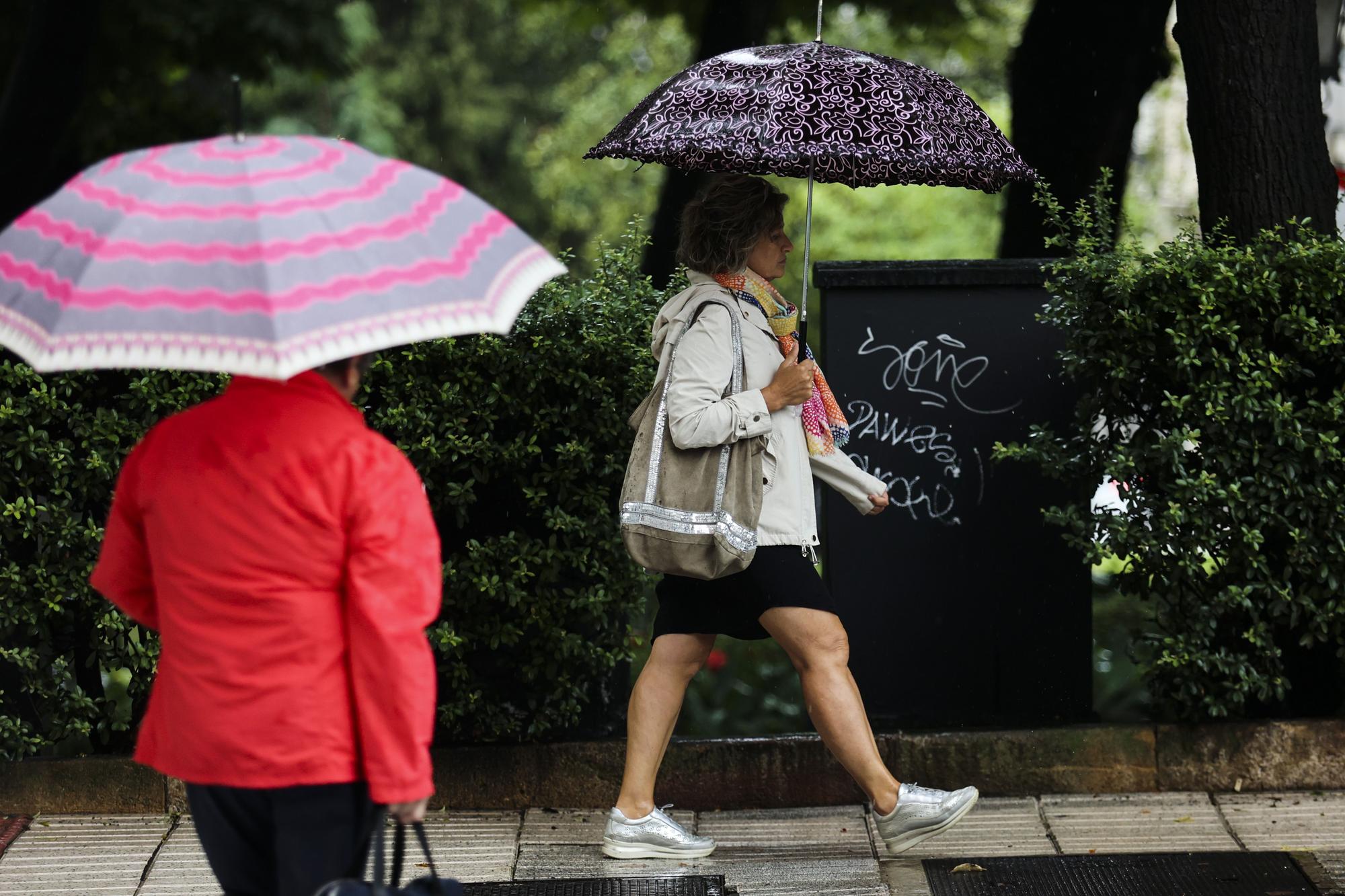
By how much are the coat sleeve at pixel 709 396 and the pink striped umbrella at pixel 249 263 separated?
4.69 ft

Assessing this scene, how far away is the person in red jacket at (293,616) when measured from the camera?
8.24ft

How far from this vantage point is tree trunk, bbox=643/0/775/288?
7.85 metres

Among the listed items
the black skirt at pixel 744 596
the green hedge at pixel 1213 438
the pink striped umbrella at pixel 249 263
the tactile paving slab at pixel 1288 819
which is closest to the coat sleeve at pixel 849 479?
the black skirt at pixel 744 596

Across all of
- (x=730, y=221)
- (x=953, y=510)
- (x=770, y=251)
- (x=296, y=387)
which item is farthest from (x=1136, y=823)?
(x=296, y=387)

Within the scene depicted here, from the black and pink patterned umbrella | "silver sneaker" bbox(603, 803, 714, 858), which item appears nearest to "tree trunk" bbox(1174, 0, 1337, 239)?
the black and pink patterned umbrella

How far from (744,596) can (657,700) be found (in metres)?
0.41

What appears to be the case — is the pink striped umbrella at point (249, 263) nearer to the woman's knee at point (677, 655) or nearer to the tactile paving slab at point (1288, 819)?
the woman's knee at point (677, 655)

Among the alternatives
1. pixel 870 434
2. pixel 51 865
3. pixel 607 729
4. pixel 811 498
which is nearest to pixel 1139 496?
pixel 870 434

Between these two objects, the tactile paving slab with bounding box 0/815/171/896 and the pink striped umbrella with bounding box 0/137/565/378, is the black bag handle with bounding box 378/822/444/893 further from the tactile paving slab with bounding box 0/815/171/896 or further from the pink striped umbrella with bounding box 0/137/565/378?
the tactile paving slab with bounding box 0/815/171/896

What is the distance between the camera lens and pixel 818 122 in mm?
4000

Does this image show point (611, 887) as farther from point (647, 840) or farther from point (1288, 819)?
point (1288, 819)

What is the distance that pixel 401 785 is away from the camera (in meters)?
2.51

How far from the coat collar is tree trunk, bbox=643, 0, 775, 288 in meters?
5.15

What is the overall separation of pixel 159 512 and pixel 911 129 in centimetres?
226
